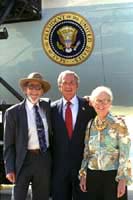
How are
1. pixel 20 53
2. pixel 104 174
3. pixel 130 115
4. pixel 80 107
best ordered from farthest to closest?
1. pixel 20 53
2. pixel 130 115
3. pixel 80 107
4. pixel 104 174

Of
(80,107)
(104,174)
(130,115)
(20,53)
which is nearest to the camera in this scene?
(104,174)

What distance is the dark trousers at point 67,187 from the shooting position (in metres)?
3.78

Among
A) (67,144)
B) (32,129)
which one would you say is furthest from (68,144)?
(32,129)

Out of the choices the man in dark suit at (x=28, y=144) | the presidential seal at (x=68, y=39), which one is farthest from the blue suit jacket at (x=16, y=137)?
the presidential seal at (x=68, y=39)

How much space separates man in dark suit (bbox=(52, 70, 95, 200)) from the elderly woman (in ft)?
0.38

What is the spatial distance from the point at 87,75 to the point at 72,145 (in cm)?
363

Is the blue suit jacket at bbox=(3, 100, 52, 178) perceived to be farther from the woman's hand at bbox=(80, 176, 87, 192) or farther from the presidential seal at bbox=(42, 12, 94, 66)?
the presidential seal at bbox=(42, 12, 94, 66)

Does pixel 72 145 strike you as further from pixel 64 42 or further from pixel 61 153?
pixel 64 42

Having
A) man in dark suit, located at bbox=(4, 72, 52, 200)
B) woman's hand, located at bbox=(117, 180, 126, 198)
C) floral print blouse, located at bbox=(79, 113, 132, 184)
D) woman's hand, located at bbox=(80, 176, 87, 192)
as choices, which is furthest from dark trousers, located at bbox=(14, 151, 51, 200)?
woman's hand, located at bbox=(117, 180, 126, 198)

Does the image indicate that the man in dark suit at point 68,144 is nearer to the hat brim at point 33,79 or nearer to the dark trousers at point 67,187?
the dark trousers at point 67,187

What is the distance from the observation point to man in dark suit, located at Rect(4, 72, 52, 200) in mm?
3777

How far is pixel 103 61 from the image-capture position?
23.7 ft

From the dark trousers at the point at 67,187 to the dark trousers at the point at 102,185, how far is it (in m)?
0.10

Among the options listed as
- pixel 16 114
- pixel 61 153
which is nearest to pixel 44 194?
pixel 61 153
